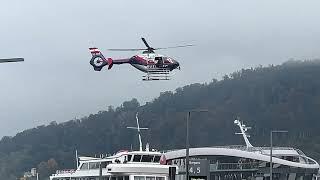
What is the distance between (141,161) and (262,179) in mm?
88182

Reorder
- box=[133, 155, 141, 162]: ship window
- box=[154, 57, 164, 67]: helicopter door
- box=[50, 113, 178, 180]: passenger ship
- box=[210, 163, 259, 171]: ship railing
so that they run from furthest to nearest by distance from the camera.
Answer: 1. box=[210, 163, 259, 171]: ship railing
2. box=[154, 57, 164, 67]: helicopter door
3. box=[133, 155, 141, 162]: ship window
4. box=[50, 113, 178, 180]: passenger ship

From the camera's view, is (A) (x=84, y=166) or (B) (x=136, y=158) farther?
(A) (x=84, y=166)

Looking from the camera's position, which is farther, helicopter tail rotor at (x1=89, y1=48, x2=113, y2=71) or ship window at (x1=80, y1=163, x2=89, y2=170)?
helicopter tail rotor at (x1=89, y1=48, x2=113, y2=71)

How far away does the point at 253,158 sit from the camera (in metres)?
156

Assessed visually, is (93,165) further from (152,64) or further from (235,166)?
(235,166)

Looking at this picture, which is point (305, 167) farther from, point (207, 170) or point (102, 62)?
point (207, 170)

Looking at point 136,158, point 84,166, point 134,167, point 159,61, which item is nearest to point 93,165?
point 84,166

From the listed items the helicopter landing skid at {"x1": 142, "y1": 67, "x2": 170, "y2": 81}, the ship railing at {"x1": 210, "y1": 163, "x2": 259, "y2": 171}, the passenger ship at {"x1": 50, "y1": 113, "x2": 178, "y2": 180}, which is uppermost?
the helicopter landing skid at {"x1": 142, "y1": 67, "x2": 170, "y2": 81}

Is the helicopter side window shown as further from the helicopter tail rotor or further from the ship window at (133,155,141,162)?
the ship window at (133,155,141,162)

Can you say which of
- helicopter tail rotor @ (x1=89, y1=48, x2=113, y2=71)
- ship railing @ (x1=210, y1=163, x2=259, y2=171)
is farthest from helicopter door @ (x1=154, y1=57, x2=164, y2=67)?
ship railing @ (x1=210, y1=163, x2=259, y2=171)

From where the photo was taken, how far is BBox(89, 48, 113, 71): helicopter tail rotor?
8791 cm

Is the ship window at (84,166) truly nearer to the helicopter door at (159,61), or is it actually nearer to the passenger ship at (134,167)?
the passenger ship at (134,167)

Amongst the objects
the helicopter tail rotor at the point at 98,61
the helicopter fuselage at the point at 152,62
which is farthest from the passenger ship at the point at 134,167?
the helicopter tail rotor at the point at 98,61

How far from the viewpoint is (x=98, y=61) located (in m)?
89.3
